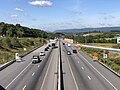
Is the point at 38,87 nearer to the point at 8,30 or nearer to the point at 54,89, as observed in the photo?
the point at 54,89

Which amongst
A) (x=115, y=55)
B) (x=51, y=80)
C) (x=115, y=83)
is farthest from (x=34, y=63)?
(x=115, y=55)

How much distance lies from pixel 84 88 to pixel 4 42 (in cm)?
7249

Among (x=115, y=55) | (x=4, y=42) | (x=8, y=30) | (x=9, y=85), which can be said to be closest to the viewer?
(x=9, y=85)

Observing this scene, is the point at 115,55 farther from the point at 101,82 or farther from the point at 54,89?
the point at 54,89

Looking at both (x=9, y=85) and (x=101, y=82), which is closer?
(x=9, y=85)

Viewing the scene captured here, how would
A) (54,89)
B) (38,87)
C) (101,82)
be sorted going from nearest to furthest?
(54,89)
(38,87)
(101,82)

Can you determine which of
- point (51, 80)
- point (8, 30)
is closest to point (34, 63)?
point (51, 80)

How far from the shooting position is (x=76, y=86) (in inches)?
1080

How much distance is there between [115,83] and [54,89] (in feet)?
27.5

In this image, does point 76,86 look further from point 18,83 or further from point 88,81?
point 18,83

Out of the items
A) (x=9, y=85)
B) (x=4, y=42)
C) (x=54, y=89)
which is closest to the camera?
(x=54, y=89)

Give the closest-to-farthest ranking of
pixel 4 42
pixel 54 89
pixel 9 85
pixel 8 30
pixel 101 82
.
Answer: pixel 54 89
pixel 9 85
pixel 101 82
pixel 4 42
pixel 8 30

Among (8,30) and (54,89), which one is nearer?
(54,89)

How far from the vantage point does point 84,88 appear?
26.4 metres
